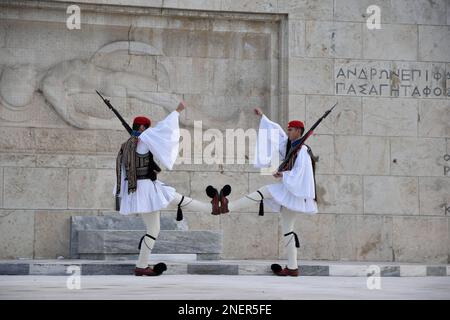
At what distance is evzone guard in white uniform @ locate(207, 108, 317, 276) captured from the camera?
12.3 meters

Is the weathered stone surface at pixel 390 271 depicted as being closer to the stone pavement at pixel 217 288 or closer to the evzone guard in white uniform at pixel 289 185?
the stone pavement at pixel 217 288

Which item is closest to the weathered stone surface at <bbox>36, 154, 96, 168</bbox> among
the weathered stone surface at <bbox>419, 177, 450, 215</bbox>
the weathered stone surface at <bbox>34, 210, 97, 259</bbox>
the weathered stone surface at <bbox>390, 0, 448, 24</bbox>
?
the weathered stone surface at <bbox>34, 210, 97, 259</bbox>

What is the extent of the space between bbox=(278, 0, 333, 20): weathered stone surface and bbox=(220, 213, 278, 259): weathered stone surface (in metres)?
2.88

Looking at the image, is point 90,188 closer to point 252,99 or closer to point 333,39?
point 252,99

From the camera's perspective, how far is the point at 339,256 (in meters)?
15.5

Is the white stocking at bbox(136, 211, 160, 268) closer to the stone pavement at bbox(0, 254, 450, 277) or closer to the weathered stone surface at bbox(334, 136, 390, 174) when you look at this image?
the stone pavement at bbox(0, 254, 450, 277)

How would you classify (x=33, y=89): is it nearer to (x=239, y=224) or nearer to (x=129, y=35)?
(x=129, y=35)

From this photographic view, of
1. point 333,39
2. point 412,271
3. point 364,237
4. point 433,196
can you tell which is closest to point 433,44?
point 333,39

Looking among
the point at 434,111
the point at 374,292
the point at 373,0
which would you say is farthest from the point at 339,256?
the point at 374,292

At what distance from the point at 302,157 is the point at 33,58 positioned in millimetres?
4801

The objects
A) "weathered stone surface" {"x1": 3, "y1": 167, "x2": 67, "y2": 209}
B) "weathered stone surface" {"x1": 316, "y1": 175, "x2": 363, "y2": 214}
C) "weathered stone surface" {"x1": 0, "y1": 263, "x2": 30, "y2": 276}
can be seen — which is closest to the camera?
"weathered stone surface" {"x1": 0, "y1": 263, "x2": 30, "y2": 276}

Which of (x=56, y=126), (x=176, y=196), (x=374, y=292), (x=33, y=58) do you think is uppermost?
(x=33, y=58)

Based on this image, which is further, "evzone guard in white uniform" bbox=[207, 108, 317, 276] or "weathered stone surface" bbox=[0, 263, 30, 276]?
"weathered stone surface" bbox=[0, 263, 30, 276]
